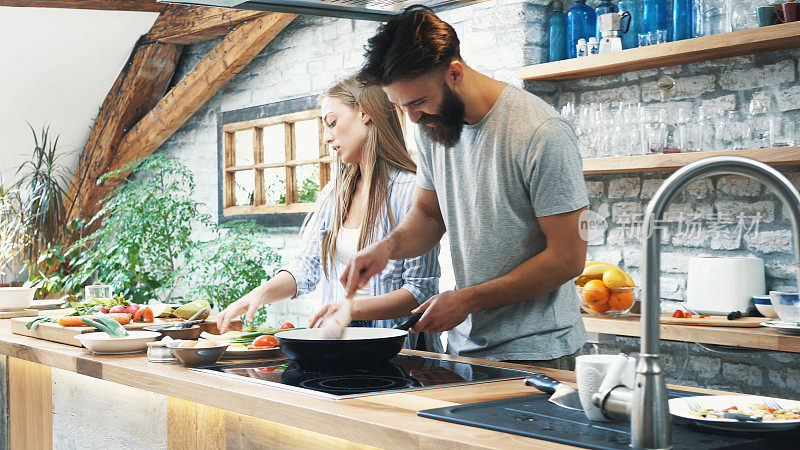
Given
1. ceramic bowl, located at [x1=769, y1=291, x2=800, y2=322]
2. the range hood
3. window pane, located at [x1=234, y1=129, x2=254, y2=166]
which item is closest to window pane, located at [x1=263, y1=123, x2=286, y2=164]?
window pane, located at [x1=234, y1=129, x2=254, y2=166]

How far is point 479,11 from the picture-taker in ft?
14.2

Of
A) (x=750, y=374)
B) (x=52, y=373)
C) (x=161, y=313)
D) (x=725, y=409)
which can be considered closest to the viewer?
(x=725, y=409)

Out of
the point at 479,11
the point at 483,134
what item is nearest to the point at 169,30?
the point at 479,11

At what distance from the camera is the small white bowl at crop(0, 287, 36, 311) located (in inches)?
134

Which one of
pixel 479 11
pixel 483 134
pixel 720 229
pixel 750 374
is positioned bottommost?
pixel 750 374

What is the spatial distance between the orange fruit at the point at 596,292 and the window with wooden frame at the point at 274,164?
2291mm

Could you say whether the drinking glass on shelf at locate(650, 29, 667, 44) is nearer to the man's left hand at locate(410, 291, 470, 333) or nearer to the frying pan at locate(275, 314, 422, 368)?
the man's left hand at locate(410, 291, 470, 333)

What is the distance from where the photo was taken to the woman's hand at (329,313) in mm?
1975

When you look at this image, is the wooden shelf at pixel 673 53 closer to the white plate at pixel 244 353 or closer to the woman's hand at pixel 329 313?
the woman's hand at pixel 329 313

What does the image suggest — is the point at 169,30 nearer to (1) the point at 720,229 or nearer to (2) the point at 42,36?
(2) the point at 42,36

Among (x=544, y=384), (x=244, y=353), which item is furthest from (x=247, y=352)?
(x=544, y=384)

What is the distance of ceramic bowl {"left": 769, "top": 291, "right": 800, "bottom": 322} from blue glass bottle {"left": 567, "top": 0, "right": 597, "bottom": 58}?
4.96 feet

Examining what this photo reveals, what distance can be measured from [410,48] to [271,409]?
962mm

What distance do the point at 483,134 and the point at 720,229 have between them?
6.19 feet
